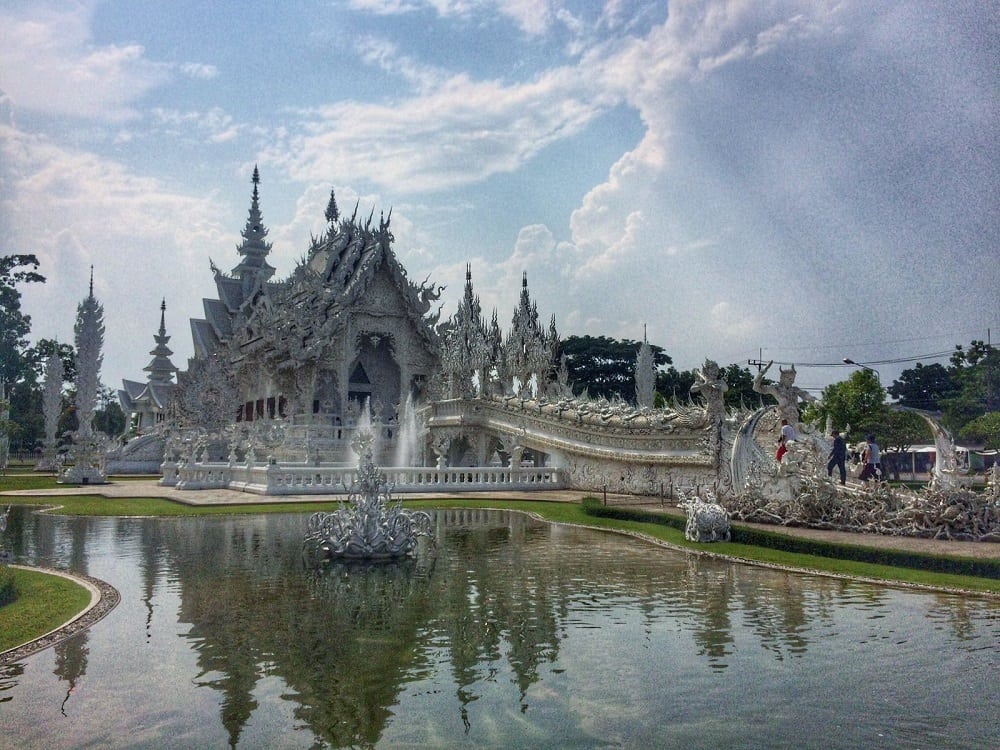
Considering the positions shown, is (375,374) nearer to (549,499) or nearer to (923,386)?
(549,499)

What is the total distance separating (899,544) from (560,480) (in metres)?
16.2

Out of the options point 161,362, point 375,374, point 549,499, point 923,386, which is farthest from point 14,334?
point 923,386

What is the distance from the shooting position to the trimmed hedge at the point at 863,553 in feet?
38.9

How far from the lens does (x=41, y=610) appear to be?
996 cm

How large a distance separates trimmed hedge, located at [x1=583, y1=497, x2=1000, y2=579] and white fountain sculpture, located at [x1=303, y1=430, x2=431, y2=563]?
19.7ft

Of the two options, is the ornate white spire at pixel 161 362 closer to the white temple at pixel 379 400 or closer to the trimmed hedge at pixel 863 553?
the white temple at pixel 379 400

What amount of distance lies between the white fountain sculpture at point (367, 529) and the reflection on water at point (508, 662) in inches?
28.9

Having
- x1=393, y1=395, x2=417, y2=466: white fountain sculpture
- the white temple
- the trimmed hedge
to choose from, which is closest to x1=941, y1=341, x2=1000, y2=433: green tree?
the white temple

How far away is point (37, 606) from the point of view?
33.3 ft

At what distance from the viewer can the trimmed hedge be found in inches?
466

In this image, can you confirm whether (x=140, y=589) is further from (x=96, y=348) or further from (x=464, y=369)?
(x=96, y=348)

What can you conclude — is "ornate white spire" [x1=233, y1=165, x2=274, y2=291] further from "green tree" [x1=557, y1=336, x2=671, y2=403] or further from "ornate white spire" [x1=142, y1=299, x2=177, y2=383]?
"green tree" [x1=557, y1=336, x2=671, y2=403]

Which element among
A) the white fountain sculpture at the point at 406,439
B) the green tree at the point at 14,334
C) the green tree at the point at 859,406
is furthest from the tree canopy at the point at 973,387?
the green tree at the point at 14,334

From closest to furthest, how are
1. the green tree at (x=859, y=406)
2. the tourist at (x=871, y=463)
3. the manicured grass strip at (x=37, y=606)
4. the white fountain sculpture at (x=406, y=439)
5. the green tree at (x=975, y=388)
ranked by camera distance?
the manicured grass strip at (x=37, y=606), the tourist at (x=871, y=463), the green tree at (x=859, y=406), the white fountain sculpture at (x=406, y=439), the green tree at (x=975, y=388)
